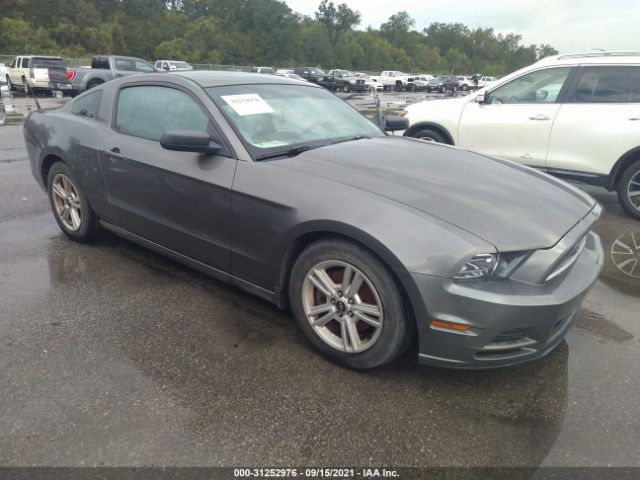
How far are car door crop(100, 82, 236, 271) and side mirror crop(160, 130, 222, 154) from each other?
109 millimetres

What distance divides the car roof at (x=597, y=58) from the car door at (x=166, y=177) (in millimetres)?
4716

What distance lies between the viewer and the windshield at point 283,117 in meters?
3.13

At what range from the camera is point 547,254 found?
2379 millimetres

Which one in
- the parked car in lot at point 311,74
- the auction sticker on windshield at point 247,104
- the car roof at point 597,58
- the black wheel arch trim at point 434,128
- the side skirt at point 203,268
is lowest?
the parked car in lot at point 311,74

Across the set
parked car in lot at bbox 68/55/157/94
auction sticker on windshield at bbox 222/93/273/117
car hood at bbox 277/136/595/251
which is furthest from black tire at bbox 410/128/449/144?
parked car in lot at bbox 68/55/157/94

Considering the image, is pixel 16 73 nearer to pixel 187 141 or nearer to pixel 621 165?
pixel 187 141

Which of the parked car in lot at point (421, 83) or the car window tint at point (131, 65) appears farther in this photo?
the parked car in lot at point (421, 83)

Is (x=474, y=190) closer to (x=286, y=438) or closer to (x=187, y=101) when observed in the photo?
(x=286, y=438)

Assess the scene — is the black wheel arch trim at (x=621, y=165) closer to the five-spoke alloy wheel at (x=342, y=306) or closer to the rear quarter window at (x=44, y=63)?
the five-spoke alloy wheel at (x=342, y=306)

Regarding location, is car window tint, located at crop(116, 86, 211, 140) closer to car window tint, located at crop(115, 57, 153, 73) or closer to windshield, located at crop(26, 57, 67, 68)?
car window tint, located at crop(115, 57, 153, 73)

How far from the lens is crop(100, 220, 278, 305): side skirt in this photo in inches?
117

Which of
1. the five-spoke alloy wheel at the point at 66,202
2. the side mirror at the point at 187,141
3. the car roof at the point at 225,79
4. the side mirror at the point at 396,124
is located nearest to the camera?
the side mirror at the point at 187,141

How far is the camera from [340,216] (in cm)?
251

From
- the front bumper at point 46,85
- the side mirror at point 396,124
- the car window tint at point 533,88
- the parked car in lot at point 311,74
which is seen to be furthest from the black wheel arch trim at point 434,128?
the parked car in lot at point 311,74
